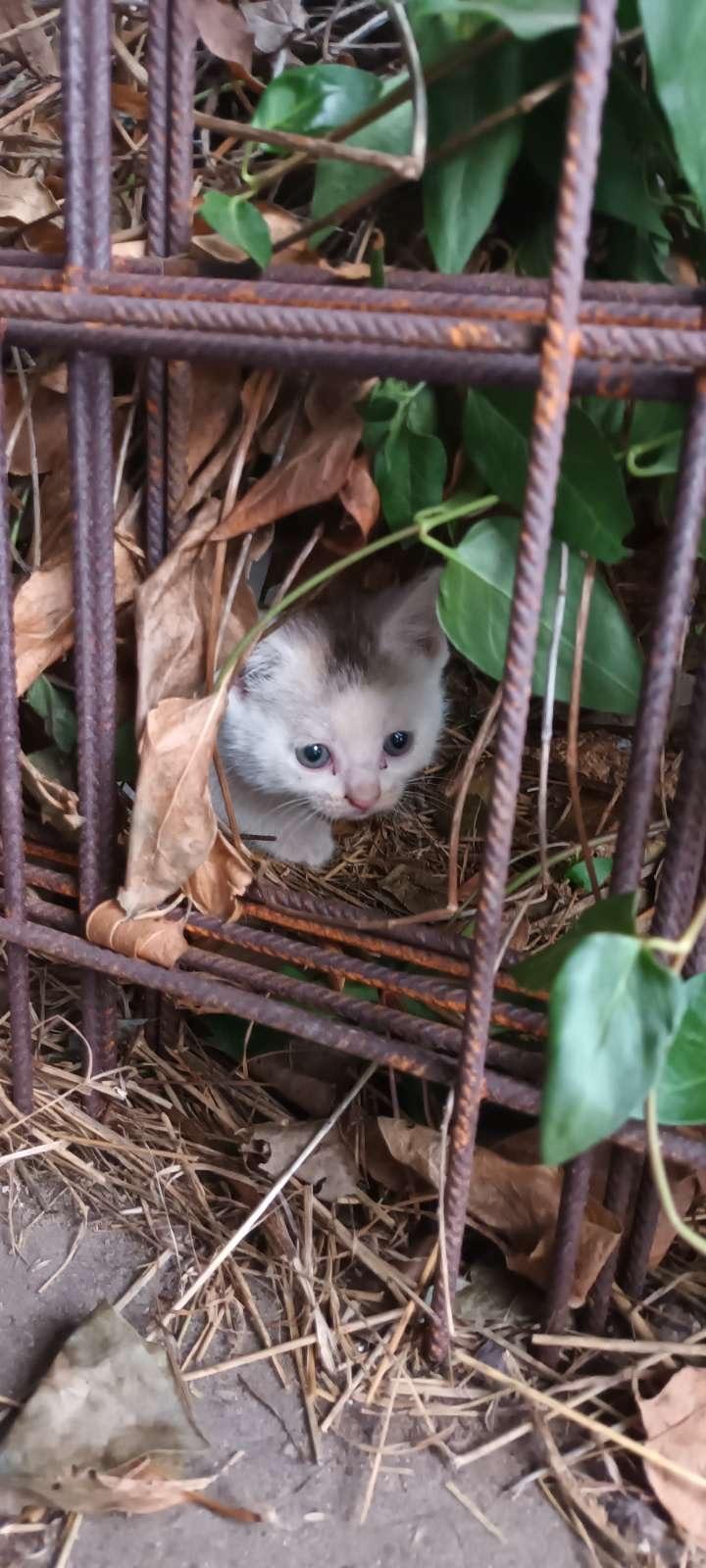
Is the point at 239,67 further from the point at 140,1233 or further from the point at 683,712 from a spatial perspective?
the point at 140,1233

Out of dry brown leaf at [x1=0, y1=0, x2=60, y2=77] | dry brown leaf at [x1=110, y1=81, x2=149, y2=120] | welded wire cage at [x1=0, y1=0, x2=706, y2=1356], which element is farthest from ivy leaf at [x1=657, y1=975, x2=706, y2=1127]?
dry brown leaf at [x1=0, y1=0, x2=60, y2=77]

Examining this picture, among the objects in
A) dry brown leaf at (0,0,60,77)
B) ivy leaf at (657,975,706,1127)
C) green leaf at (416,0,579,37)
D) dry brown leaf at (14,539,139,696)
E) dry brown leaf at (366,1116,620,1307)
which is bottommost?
dry brown leaf at (366,1116,620,1307)

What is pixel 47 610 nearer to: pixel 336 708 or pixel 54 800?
pixel 54 800

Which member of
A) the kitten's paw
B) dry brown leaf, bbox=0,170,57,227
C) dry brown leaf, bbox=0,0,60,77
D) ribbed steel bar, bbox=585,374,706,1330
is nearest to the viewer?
ribbed steel bar, bbox=585,374,706,1330

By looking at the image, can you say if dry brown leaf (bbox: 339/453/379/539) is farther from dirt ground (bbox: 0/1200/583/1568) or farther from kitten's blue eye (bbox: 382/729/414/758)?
dirt ground (bbox: 0/1200/583/1568)

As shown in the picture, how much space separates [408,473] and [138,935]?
0.50 meters

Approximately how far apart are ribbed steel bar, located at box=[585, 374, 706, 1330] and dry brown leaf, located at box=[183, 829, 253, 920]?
1.29 feet

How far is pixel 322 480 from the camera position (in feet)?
3.16

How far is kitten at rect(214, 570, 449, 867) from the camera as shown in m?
1.45

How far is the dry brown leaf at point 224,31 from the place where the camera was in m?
0.94

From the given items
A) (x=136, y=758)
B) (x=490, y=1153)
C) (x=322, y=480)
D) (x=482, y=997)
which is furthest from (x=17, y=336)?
(x=490, y=1153)

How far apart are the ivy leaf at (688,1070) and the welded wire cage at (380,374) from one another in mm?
50

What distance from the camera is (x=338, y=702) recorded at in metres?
1.45

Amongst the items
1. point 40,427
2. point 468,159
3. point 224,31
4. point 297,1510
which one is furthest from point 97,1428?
point 224,31
